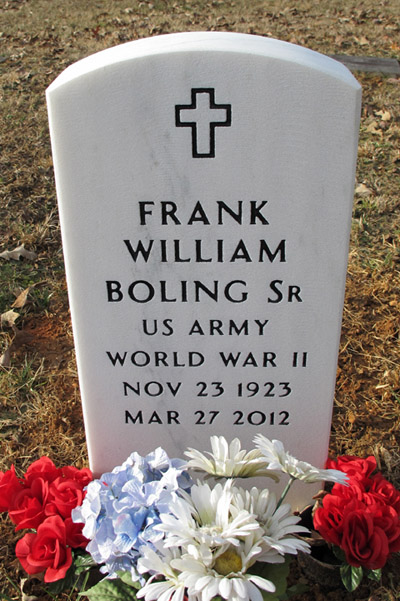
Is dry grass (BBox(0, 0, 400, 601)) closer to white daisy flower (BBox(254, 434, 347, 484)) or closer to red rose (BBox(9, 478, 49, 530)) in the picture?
red rose (BBox(9, 478, 49, 530))

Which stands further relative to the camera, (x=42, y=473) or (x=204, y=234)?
(x=42, y=473)

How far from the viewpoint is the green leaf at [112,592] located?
167 centimetres

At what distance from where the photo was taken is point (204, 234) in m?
1.74

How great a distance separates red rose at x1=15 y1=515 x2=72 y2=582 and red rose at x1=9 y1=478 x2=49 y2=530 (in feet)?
0.18

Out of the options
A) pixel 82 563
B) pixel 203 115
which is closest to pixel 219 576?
pixel 82 563

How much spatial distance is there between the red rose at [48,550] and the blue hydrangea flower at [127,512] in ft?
0.40

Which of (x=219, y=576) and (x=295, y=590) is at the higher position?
(x=219, y=576)

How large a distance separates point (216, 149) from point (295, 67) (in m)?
0.27

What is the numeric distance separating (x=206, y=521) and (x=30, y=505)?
0.67 metres

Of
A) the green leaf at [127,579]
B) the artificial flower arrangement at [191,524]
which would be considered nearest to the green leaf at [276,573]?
the artificial flower arrangement at [191,524]

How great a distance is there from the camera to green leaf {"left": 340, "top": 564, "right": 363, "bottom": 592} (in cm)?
183

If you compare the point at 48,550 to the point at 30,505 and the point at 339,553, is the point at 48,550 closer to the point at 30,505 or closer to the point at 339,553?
the point at 30,505

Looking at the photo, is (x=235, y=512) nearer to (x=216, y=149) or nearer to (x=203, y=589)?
(x=203, y=589)

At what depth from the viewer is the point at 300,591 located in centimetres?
188
